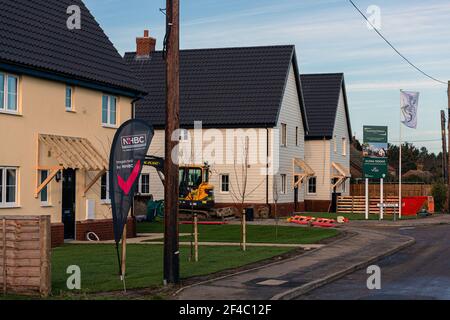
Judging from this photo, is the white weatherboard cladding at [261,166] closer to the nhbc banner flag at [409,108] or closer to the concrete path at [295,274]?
the nhbc banner flag at [409,108]

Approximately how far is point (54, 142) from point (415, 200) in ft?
100

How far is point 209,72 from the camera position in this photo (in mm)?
49781

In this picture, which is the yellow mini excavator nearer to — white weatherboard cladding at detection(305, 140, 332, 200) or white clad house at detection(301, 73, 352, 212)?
white clad house at detection(301, 73, 352, 212)

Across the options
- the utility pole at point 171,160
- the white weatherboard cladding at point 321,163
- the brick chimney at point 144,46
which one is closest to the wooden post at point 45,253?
the utility pole at point 171,160

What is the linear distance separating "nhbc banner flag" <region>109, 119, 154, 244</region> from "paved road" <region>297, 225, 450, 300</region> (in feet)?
13.5

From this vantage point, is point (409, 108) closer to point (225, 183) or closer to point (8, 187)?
point (225, 183)

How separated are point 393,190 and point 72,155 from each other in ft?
144

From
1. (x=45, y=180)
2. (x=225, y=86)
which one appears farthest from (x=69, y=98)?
(x=225, y=86)

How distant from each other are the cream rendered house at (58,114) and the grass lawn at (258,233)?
174 inches

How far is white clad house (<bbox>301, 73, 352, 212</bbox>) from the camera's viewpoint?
182ft

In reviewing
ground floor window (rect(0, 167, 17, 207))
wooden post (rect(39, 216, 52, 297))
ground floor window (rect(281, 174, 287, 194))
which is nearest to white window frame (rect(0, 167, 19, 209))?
ground floor window (rect(0, 167, 17, 207))

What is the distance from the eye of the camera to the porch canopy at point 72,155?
25.7 m
